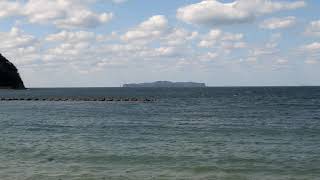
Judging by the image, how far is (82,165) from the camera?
2770 centimetres

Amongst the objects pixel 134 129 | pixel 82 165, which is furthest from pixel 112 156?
pixel 134 129

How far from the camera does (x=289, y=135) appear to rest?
44812 millimetres

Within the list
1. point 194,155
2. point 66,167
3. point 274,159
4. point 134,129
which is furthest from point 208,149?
point 134,129

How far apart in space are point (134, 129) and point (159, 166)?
23.0m

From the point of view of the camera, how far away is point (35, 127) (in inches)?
2061

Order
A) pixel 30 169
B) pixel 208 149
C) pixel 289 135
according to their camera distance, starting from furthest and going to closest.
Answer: pixel 289 135 → pixel 208 149 → pixel 30 169

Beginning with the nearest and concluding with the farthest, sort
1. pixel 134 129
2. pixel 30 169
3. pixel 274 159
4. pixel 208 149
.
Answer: pixel 30 169 < pixel 274 159 < pixel 208 149 < pixel 134 129

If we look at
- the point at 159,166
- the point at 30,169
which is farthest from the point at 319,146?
the point at 30,169

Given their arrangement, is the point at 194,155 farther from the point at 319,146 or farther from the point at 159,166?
the point at 319,146

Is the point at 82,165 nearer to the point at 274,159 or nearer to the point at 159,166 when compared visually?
the point at 159,166

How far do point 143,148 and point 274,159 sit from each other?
9.25 m

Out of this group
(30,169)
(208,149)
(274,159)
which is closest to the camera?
(30,169)

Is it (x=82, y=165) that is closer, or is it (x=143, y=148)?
(x=82, y=165)

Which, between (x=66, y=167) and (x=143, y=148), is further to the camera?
(x=143, y=148)
